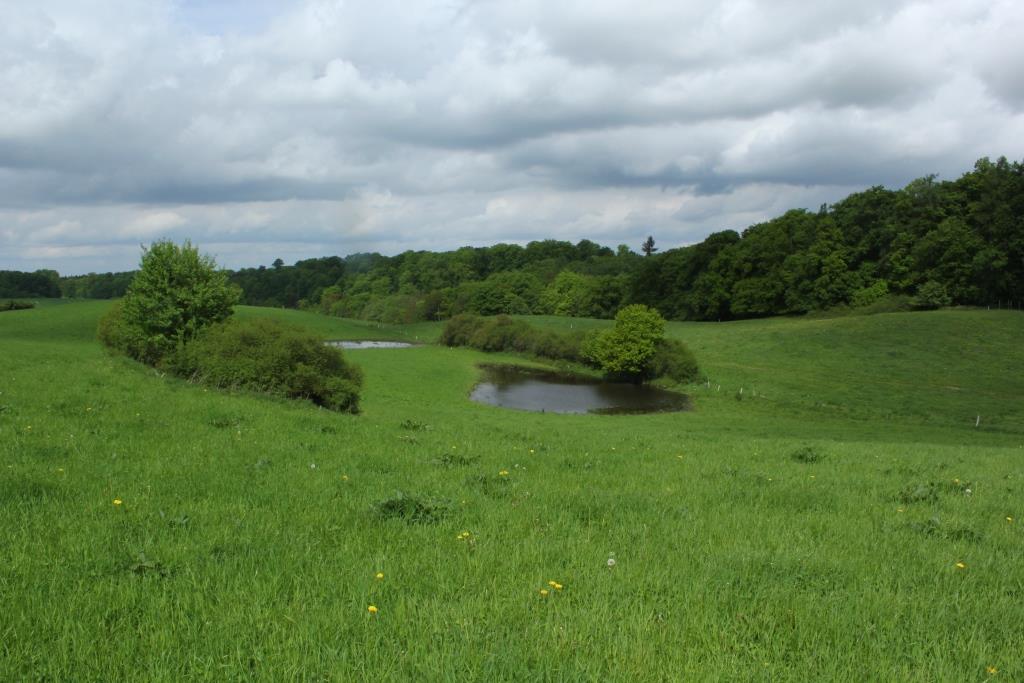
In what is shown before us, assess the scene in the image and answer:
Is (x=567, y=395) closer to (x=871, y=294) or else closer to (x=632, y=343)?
(x=632, y=343)

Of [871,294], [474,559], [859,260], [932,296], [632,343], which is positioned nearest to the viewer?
[474,559]

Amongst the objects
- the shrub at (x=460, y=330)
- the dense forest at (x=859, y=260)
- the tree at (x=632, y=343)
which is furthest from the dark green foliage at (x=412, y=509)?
the dense forest at (x=859, y=260)

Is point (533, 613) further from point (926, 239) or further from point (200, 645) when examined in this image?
point (926, 239)

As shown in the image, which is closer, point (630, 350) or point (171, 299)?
point (171, 299)

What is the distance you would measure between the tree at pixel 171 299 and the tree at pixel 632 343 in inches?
1766

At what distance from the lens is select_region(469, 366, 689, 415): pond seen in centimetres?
5959

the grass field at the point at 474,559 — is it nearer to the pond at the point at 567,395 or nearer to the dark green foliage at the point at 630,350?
the pond at the point at 567,395

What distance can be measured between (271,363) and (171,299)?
698 inches

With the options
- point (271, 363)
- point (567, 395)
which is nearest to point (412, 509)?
point (271, 363)

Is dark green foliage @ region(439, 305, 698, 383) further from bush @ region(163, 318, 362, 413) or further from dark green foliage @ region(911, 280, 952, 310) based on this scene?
bush @ region(163, 318, 362, 413)

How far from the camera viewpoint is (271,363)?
32.4 m

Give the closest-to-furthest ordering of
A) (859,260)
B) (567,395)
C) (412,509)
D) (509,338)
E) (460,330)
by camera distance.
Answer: (412,509) < (567,395) < (509,338) < (859,260) < (460,330)

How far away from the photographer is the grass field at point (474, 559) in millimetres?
4055

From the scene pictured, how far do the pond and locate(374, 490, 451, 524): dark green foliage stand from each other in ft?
157
